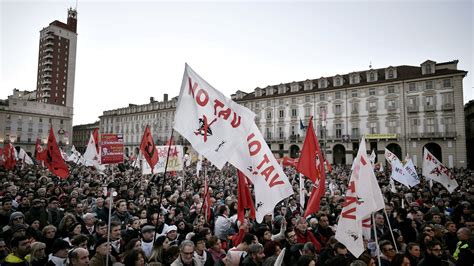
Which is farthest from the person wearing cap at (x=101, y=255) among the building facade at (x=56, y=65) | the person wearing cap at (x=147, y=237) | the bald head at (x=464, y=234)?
the building facade at (x=56, y=65)

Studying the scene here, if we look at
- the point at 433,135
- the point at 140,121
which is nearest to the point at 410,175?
the point at 433,135

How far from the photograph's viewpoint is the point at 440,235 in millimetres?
5816

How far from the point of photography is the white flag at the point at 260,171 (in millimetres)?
4527

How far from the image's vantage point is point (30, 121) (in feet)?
229

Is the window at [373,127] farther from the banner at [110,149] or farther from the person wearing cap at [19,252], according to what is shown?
the person wearing cap at [19,252]

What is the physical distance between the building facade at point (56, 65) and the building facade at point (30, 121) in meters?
4.74

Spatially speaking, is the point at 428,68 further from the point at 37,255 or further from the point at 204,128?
the point at 37,255

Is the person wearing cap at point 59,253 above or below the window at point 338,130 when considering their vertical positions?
below

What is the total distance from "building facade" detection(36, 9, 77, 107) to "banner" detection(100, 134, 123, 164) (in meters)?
76.4

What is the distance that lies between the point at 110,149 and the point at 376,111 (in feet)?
135

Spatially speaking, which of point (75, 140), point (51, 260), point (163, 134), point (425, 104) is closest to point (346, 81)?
point (425, 104)

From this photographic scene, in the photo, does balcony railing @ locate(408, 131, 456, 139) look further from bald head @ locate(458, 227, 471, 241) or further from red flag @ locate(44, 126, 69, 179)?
red flag @ locate(44, 126, 69, 179)

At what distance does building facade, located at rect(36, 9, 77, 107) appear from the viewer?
75.7 metres

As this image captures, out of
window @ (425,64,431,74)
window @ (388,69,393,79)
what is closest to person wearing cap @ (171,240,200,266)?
window @ (425,64,431,74)
